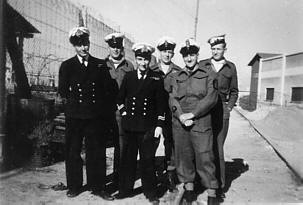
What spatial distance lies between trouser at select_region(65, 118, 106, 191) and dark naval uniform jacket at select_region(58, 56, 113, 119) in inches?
6.3

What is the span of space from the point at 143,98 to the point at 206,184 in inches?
51.4

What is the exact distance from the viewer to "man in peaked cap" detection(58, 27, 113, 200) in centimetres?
418

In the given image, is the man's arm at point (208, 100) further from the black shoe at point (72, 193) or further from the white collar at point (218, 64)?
the black shoe at point (72, 193)

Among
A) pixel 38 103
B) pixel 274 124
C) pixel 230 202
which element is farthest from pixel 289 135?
pixel 38 103

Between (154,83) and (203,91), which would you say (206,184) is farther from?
(154,83)

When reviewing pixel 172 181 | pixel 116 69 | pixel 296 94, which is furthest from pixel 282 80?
pixel 116 69

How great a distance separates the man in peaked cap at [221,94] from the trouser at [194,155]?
23.4 inches

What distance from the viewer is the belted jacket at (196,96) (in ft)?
13.1

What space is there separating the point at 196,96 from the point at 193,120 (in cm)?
30

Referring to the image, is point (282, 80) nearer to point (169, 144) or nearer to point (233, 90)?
→ point (233, 90)

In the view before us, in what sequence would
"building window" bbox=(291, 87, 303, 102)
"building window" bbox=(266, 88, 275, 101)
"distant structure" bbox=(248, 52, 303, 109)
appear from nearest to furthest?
"building window" bbox=(291, 87, 303, 102) < "distant structure" bbox=(248, 52, 303, 109) < "building window" bbox=(266, 88, 275, 101)

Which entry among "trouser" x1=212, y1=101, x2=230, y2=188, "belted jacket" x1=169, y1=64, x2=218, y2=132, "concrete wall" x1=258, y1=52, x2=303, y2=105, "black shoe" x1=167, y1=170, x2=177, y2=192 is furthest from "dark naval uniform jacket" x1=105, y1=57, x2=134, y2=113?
"concrete wall" x1=258, y1=52, x2=303, y2=105

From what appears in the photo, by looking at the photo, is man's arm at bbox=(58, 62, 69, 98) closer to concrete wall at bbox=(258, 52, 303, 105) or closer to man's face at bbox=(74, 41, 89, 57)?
man's face at bbox=(74, 41, 89, 57)

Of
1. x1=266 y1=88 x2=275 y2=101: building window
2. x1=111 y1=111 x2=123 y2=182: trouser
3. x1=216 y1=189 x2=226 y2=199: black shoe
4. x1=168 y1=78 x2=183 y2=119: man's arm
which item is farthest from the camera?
x1=266 y1=88 x2=275 y2=101: building window
